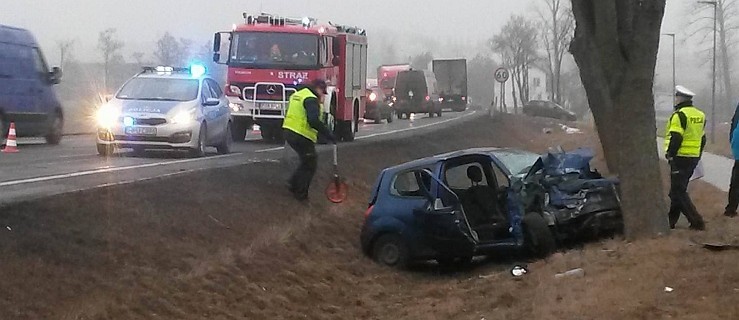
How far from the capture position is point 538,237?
1142cm

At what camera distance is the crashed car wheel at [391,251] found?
12562mm

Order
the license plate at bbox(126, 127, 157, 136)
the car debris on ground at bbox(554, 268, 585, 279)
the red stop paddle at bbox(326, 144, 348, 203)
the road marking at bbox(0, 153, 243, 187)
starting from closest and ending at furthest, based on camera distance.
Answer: the car debris on ground at bbox(554, 268, 585, 279) < the road marking at bbox(0, 153, 243, 187) < the red stop paddle at bbox(326, 144, 348, 203) < the license plate at bbox(126, 127, 157, 136)

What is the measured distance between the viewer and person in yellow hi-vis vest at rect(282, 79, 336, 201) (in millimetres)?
14102

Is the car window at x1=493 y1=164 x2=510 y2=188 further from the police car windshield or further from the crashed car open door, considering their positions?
the police car windshield

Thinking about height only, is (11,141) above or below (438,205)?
above

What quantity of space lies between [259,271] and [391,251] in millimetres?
2365

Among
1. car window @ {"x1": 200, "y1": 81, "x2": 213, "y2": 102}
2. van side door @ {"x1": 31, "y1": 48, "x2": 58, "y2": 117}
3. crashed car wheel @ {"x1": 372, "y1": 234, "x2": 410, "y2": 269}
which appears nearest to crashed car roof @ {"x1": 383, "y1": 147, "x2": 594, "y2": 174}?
crashed car wheel @ {"x1": 372, "y1": 234, "x2": 410, "y2": 269}

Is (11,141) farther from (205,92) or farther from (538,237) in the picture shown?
(538,237)

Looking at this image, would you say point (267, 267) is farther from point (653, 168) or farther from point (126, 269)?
point (653, 168)

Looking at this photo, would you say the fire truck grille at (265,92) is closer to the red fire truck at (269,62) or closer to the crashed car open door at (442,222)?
the red fire truck at (269,62)

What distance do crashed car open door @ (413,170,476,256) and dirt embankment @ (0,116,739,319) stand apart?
0.41 metres

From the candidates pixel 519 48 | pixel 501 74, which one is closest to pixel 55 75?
pixel 501 74

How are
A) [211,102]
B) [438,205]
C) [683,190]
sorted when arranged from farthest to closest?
[211,102] → [683,190] → [438,205]

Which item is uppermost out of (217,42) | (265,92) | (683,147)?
(217,42)
